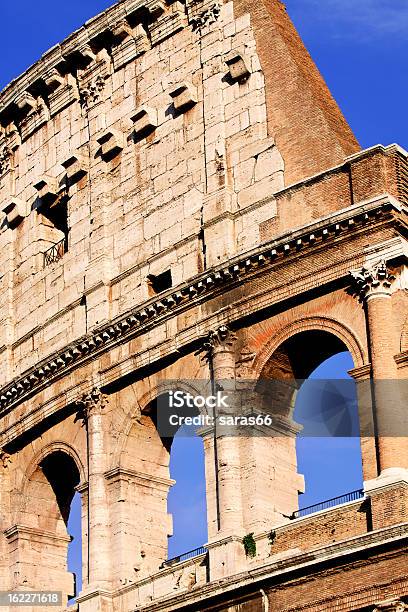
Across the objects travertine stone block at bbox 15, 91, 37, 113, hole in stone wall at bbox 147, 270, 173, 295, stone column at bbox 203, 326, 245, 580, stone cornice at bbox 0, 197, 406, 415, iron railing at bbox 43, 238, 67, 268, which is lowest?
stone column at bbox 203, 326, 245, 580

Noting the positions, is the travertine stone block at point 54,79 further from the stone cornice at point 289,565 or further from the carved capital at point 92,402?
the stone cornice at point 289,565

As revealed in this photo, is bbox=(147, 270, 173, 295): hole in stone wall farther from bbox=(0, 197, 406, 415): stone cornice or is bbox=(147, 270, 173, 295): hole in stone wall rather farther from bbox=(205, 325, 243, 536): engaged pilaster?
bbox=(205, 325, 243, 536): engaged pilaster

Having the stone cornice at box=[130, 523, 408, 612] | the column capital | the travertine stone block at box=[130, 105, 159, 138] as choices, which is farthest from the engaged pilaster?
the travertine stone block at box=[130, 105, 159, 138]

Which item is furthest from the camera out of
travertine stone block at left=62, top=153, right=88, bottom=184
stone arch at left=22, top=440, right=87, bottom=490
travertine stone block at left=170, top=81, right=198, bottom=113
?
travertine stone block at left=62, top=153, right=88, bottom=184

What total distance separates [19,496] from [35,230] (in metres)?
6.14

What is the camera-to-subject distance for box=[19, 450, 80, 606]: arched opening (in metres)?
37.1

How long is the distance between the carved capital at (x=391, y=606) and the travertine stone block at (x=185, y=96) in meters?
12.0

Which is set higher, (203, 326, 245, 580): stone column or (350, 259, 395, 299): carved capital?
(350, 259, 395, 299): carved capital

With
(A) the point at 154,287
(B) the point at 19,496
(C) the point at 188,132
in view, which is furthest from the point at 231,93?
(B) the point at 19,496

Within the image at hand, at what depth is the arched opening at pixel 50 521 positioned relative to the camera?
1460 inches

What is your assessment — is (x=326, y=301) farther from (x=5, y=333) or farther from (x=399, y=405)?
(x=5, y=333)

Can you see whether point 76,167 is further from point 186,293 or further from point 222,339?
point 222,339

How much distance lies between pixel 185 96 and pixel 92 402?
6425 mm
